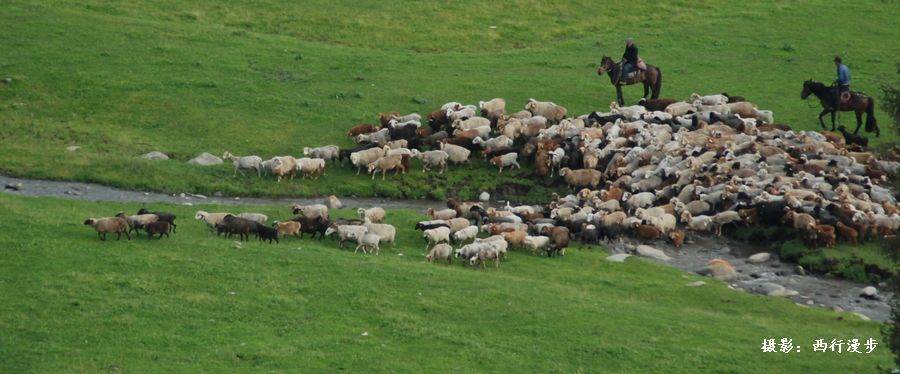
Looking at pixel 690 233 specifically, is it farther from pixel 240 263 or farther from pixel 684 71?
pixel 684 71

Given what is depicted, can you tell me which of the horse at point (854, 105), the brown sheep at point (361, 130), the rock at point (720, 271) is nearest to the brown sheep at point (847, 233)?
the rock at point (720, 271)

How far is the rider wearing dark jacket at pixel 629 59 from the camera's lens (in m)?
44.9

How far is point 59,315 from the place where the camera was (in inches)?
945

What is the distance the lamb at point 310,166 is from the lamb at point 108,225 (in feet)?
29.5

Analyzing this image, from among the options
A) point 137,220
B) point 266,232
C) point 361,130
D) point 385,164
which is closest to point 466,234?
point 266,232

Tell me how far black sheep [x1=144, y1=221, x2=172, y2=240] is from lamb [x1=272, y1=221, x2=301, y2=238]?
8.94 ft

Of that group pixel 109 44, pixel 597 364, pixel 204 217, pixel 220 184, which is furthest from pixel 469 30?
pixel 597 364

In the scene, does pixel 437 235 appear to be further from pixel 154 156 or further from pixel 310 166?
pixel 154 156

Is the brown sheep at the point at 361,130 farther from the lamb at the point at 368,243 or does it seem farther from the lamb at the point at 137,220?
the lamb at the point at 137,220

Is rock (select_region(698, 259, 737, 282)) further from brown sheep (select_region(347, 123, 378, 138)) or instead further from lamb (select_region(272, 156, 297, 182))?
brown sheep (select_region(347, 123, 378, 138))

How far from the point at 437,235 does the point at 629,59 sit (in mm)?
16135

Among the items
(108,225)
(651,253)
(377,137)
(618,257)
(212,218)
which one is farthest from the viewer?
(377,137)

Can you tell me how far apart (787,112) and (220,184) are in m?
19.4

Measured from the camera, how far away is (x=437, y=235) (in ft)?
102
